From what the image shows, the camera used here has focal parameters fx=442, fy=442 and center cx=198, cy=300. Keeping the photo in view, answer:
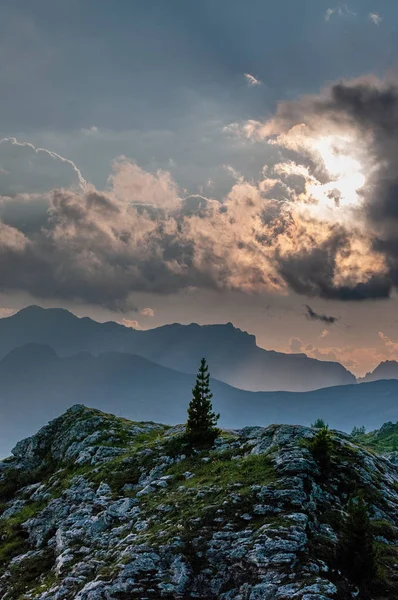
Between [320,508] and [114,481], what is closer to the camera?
[320,508]

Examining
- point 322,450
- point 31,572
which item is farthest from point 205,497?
point 31,572

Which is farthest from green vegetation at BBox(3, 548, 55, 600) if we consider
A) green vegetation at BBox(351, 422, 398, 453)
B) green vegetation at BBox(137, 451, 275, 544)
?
green vegetation at BBox(351, 422, 398, 453)

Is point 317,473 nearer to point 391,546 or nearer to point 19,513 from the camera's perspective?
point 391,546

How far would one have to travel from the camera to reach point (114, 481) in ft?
162

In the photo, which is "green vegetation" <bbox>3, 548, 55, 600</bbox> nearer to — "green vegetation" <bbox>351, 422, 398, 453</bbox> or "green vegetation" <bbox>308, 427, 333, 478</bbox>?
"green vegetation" <bbox>308, 427, 333, 478</bbox>

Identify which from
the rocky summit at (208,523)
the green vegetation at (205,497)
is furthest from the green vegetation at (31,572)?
the green vegetation at (205,497)

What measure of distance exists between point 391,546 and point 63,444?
50554 millimetres

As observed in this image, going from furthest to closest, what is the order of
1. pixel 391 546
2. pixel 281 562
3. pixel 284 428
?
1. pixel 284 428
2. pixel 391 546
3. pixel 281 562

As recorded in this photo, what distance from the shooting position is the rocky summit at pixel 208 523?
29641mm

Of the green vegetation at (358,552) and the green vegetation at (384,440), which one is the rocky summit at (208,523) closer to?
the green vegetation at (358,552)

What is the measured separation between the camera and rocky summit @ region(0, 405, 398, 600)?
2964cm

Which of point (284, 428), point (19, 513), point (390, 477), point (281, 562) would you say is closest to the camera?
point (281, 562)

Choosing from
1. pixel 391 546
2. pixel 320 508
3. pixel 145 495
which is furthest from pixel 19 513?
pixel 391 546

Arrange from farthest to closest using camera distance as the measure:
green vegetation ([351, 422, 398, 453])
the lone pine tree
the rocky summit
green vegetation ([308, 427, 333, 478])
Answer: green vegetation ([351, 422, 398, 453])
the lone pine tree
green vegetation ([308, 427, 333, 478])
the rocky summit
